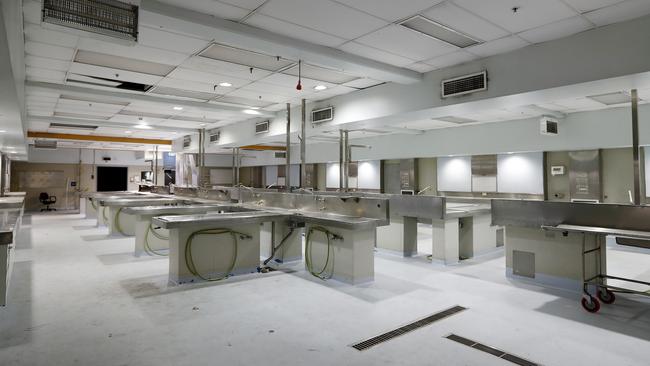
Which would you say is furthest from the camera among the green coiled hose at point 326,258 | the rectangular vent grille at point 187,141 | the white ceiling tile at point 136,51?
the rectangular vent grille at point 187,141

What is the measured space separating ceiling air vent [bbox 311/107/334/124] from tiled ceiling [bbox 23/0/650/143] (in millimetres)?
220

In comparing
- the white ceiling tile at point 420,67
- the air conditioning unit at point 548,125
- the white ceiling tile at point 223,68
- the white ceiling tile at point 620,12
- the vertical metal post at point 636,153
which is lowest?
the vertical metal post at point 636,153

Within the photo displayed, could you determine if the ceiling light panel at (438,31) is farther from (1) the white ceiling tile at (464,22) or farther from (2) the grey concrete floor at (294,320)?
(2) the grey concrete floor at (294,320)

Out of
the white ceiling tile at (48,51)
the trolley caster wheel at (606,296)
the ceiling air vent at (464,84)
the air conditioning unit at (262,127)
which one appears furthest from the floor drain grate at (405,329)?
the air conditioning unit at (262,127)

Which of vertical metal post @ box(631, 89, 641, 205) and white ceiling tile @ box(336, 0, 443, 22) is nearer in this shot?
white ceiling tile @ box(336, 0, 443, 22)

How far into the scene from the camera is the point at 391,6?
3.08 m

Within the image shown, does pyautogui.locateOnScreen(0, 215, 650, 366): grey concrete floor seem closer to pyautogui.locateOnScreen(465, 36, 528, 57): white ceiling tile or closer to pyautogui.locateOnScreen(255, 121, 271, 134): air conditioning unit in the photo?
pyautogui.locateOnScreen(465, 36, 528, 57): white ceiling tile

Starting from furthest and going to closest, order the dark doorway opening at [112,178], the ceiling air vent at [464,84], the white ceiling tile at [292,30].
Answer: the dark doorway opening at [112,178]
the ceiling air vent at [464,84]
the white ceiling tile at [292,30]

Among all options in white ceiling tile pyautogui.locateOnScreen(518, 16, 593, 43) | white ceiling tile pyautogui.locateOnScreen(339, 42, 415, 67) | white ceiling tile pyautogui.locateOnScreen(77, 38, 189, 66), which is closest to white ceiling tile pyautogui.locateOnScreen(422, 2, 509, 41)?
white ceiling tile pyautogui.locateOnScreen(518, 16, 593, 43)

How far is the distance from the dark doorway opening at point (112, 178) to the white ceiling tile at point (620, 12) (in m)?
16.6

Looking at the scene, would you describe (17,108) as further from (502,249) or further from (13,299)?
(502,249)

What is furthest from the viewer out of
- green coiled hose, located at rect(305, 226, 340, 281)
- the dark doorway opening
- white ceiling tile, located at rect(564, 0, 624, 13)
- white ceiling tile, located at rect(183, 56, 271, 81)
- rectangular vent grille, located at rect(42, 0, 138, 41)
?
the dark doorway opening

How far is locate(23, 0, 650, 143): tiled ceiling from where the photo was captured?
309cm

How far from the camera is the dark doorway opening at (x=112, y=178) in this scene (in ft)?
51.2
